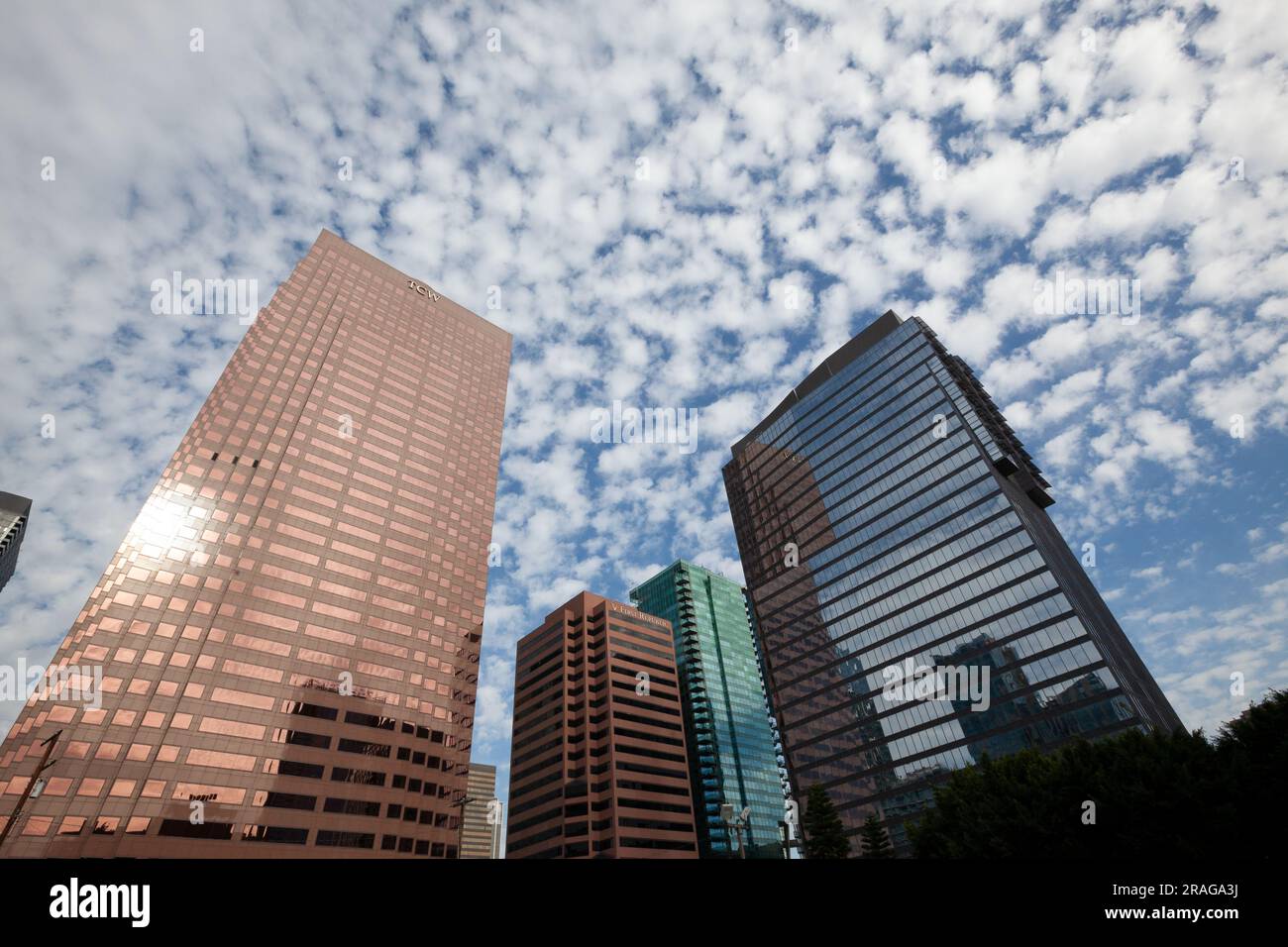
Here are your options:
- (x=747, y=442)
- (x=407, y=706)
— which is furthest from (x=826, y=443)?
(x=407, y=706)

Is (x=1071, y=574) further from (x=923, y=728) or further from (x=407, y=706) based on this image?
(x=407, y=706)

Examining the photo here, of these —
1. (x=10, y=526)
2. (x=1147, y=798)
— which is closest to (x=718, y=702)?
(x=1147, y=798)

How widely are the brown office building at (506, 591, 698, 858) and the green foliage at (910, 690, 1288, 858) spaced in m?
76.0

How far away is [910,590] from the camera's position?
84.7 meters

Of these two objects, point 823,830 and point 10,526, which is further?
point 10,526

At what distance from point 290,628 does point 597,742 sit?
56.2 meters

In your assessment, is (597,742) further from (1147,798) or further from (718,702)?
(1147,798)

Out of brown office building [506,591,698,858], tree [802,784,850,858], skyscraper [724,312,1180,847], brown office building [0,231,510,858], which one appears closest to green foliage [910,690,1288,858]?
tree [802,784,850,858]

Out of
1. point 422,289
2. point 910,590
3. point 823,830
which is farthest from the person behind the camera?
point 422,289

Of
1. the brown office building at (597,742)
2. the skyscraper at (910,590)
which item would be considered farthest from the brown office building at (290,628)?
the skyscraper at (910,590)

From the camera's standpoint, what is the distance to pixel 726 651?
6585 inches

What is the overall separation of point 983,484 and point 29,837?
104798 mm

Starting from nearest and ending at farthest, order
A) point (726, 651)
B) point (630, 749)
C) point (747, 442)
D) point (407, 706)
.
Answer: point (407, 706)
point (630, 749)
point (747, 442)
point (726, 651)
